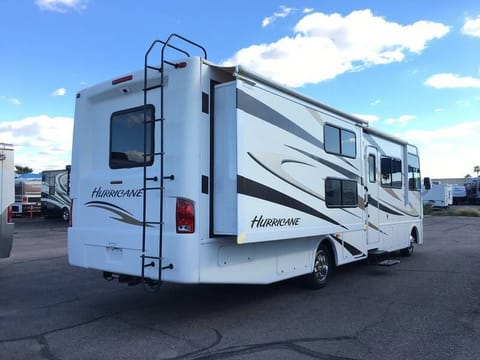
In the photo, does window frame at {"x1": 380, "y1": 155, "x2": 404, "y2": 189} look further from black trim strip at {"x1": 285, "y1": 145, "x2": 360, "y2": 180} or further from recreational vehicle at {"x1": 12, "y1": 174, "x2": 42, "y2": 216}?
recreational vehicle at {"x1": 12, "y1": 174, "x2": 42, "y2": 216}

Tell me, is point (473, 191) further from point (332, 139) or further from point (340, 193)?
point (332, 139)

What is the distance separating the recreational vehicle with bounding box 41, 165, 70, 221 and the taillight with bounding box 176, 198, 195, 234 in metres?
20.2

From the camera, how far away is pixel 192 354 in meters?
4.40

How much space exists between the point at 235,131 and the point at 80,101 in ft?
8.40

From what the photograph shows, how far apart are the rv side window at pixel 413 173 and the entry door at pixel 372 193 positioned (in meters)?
2.40

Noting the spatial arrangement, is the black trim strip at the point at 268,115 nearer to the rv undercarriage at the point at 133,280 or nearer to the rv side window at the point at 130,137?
the rv side window at the point at 130,137

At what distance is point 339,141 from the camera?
7672 mm

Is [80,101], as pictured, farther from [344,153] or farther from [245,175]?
[344,153]

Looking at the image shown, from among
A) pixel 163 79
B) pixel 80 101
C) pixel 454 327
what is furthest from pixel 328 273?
pixel 80 101

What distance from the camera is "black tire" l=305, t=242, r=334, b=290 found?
7180mm

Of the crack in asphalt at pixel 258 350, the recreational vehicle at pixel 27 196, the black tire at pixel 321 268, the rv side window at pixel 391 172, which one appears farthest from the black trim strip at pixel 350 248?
the recreational vehicle at pixel 27 196

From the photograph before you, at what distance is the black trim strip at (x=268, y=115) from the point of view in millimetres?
5314

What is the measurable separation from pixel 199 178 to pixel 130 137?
1.30 m

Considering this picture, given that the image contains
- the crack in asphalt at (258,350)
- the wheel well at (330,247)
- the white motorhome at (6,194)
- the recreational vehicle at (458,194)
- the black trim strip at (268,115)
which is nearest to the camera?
the crack in asphalt at (258,350)
